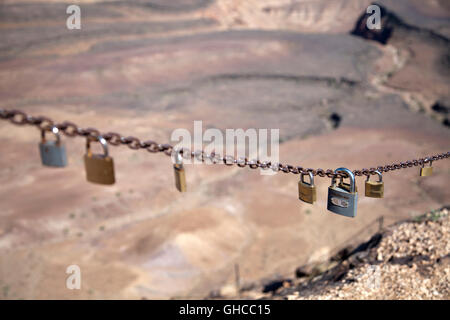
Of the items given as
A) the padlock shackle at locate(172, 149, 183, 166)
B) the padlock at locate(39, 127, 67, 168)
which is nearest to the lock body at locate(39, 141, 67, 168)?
the padlock at locate(39, 127, 67, 168)

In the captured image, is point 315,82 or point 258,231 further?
point 315,82

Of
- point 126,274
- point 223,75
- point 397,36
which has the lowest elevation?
point 126,274

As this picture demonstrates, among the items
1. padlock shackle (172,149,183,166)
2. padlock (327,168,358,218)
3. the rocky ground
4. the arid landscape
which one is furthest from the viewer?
the arid landscape

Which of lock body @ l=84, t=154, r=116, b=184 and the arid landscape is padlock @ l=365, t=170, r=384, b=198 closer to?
lock body @ l=84, t=154, r=116, b=184

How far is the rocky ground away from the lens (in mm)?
5387

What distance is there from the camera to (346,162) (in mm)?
16375

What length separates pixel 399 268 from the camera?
580cm

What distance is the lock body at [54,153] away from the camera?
101 inches

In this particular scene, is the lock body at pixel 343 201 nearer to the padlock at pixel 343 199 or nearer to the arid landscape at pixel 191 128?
the padlock at pixel 343 199

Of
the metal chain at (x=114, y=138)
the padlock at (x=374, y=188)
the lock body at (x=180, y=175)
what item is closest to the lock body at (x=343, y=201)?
the metal chain at (x=114, y=138)

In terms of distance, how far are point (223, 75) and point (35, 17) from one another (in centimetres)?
2268

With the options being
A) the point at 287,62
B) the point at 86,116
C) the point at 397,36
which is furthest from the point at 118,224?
the point at 397,36

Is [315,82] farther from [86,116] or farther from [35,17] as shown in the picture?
[35,17]

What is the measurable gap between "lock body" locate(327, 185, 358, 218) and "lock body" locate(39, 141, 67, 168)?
83.8 inches
